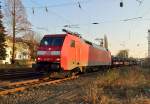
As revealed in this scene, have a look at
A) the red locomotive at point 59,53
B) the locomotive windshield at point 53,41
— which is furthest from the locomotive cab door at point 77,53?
the locomotive windshield at point 53,41

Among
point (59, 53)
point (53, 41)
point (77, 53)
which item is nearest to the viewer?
point (59, 53)

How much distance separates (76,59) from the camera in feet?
82.3

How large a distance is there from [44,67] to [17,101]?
408 inches

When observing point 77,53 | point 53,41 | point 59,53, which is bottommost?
point 59,53

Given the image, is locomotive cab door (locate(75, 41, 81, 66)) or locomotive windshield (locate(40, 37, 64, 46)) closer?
locomotive windshield (locate(40, 37, 64, 46))

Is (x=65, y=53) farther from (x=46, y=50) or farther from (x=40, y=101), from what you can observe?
(x=40, y=101)

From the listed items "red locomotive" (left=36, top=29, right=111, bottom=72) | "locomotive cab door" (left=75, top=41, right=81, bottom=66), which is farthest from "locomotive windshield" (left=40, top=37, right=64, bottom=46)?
"locomotive cab door" (left=75, top=41, right=81, bottom=66)

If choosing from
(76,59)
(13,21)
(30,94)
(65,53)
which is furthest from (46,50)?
(13,21)

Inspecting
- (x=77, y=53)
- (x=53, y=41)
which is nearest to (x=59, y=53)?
(x=53, y=41)

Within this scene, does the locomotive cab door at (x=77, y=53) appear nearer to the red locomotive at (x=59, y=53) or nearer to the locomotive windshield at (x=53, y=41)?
the red locomotive at (x=59, y=53)

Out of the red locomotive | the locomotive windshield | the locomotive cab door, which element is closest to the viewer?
the red locomotive

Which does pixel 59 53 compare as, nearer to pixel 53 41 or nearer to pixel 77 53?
pixel 53 41

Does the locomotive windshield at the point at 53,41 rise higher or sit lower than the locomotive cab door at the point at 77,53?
higher

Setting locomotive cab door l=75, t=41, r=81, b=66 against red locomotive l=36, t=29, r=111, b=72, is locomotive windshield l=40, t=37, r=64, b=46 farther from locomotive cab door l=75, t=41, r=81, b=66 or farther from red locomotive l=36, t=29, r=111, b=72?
locomotive cab door l=75, t=41, r=81, b=66
